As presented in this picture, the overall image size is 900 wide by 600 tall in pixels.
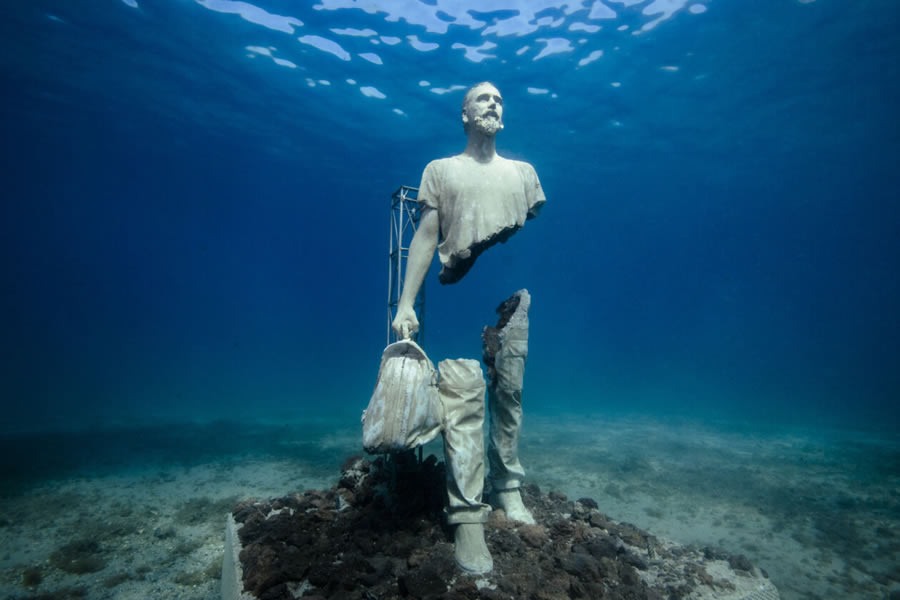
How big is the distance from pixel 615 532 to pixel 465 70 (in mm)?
17163

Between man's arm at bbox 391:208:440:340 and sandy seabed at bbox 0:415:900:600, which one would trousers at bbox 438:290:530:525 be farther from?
sandy seabed at bbox 0:415:900:600

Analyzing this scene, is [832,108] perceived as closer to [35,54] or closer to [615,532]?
[615,532]

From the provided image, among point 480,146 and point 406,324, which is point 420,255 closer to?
point 406,324

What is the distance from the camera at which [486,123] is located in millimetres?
2957

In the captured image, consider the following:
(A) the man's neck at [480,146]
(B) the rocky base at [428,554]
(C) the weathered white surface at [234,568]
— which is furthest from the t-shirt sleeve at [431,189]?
(C) the weathered white surface at [234,568]

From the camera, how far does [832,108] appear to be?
788 inches

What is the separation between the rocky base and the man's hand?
47.8 inches

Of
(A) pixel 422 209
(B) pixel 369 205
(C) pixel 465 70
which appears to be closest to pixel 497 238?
(A) pixel 422 209

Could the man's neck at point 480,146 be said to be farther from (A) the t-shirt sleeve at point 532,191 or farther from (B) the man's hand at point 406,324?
(B) the man's hand at point 406,324

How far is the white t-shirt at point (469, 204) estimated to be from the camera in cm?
288

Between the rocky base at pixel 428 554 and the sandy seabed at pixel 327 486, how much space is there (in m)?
1.88

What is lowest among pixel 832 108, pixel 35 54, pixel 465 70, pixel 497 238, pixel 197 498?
pixel 197 498

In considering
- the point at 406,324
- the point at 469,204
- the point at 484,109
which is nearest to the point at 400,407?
the point at 406,324

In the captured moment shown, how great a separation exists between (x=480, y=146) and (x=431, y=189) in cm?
52
